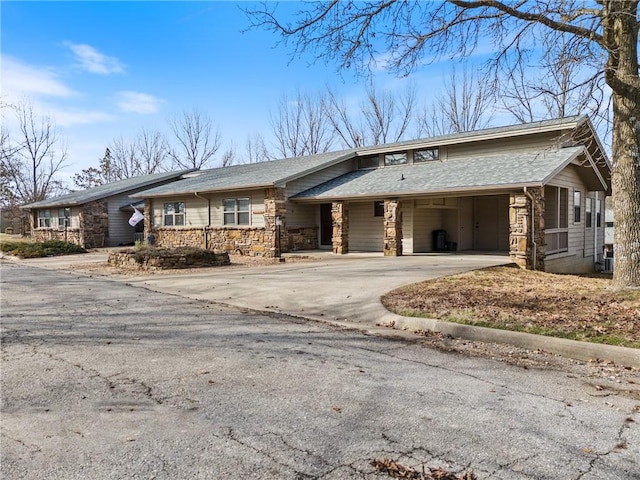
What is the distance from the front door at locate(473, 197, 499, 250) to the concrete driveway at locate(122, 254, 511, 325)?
593 cm

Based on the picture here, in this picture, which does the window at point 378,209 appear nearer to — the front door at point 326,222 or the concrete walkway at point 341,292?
the front door at point 326,222

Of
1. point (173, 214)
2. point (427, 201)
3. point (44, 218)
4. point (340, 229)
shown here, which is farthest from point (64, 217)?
point (427, 201)

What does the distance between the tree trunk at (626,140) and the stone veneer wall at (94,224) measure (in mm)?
27447

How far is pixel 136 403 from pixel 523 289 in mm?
7733

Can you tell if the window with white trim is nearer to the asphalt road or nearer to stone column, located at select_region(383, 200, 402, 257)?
stone column, located at select_region(383, 200, 402, 257)

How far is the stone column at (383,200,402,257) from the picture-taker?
684 inches

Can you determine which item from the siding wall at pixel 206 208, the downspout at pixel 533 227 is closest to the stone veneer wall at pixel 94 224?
the siding wall at pixel 206 208

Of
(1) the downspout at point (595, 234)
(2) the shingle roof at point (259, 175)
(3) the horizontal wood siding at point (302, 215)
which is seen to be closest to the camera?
(2) the shingle roof at point (259, 175)

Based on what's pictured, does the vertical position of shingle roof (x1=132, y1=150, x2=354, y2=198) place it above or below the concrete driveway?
above

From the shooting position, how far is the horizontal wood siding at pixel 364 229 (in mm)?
20234

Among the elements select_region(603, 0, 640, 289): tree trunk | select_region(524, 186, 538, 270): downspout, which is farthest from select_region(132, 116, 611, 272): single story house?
select_region(603, 0, 640, 289): tree trunk

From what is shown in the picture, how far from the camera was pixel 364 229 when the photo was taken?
20.7 m

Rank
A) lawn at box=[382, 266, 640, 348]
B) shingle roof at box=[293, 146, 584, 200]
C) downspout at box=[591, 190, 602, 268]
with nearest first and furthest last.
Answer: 1. lawn at box=[382, 266, 640, 348]
2. shingle roof at box=[293, 146, 584, 200]
3. downspout at box=[591, 190, 602, 268]

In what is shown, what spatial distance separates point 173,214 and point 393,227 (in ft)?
41.3
